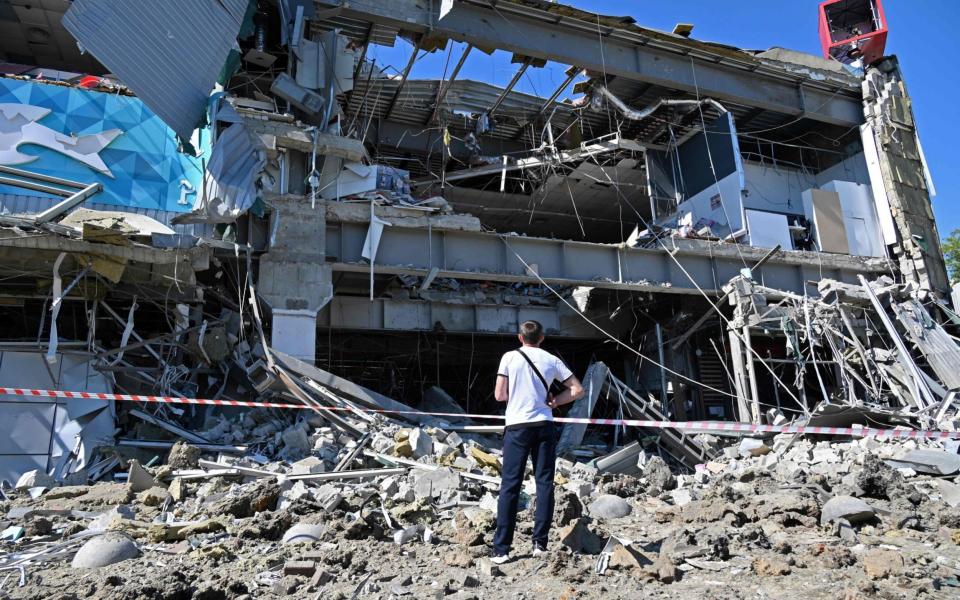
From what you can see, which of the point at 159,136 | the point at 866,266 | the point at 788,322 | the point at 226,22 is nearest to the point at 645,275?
the point at 788,322

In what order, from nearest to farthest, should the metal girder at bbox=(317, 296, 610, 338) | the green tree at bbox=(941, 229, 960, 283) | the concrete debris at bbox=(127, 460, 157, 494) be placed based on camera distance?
the concrete debris at bbox=(127, 460, 157, 494) < the metal girder at bbox=(317, 296, 610, 338) < the green tree at bbox=(941, 229, 960, 283)

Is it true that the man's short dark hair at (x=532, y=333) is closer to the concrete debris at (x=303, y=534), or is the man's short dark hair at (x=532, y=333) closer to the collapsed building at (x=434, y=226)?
the concrete debris at (x=303, y=534)

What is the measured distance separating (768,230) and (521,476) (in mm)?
15130

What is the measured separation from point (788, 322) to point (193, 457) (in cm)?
1124

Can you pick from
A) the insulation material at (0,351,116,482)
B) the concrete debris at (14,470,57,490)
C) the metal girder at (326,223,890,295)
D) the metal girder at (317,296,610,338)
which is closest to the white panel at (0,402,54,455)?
the insulation material at (0,351,116,482)

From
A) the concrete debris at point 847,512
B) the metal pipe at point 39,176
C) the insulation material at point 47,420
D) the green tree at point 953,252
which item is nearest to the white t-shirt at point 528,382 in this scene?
the concrete debris at point 847,512

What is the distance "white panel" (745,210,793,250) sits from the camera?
56.4ft

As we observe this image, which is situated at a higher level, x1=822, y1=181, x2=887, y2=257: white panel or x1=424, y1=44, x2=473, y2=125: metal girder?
x1=424, y1=44, x2=473, y2=125: metal girder

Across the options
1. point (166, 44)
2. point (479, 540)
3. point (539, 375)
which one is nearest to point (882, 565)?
point (539, 375)

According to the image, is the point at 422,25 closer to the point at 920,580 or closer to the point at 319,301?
the point at 319,301

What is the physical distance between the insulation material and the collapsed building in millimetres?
35

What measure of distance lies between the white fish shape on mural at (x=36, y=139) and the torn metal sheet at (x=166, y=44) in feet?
8.84

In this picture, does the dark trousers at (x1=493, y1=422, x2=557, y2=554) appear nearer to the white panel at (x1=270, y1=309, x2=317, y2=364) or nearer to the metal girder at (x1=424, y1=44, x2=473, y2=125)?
the white panel at (x1=270, y1=309, x2=317, y2=364)

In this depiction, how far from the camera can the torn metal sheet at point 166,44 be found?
35.6 ft
